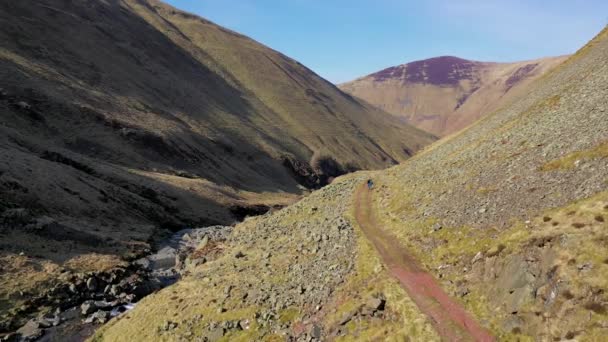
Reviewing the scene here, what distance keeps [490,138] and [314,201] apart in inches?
931

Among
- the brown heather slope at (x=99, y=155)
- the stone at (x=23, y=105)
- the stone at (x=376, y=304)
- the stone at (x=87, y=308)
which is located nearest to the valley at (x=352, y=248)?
the stone at (x=376, y=304)

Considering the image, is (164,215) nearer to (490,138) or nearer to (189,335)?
(189,335)

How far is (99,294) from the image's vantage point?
52.6m

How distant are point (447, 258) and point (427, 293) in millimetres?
4315

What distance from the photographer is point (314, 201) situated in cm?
5991

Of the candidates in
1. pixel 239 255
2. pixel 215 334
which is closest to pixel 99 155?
pixel 239 255

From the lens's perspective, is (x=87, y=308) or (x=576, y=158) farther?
(x=87, y=308)

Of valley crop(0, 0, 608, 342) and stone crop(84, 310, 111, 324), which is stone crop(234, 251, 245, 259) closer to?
valley crop(0, 0, 608, 342)

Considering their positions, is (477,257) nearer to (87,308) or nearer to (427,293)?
(427,293)

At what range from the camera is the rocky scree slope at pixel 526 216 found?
2378 centimetres

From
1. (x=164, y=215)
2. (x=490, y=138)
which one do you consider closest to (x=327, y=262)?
(x=490, y=138)

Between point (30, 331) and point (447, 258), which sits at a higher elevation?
point (447, 258)

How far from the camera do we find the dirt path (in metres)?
25.4

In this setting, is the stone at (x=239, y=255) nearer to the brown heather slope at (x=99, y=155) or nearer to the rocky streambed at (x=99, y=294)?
the rocky streambed at (x=99, y=294)
